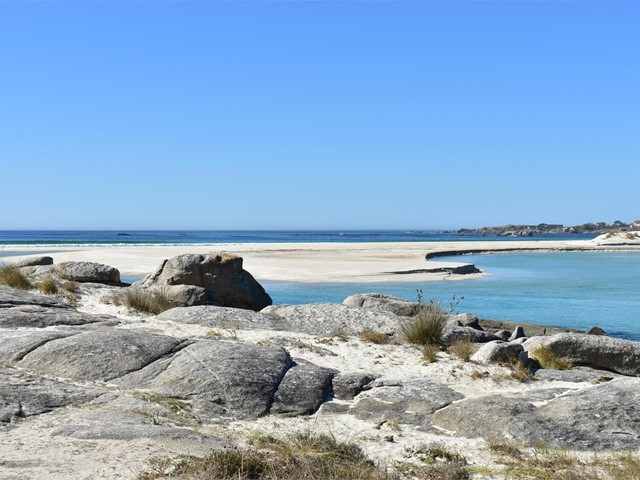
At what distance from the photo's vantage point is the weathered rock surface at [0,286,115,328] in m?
14.1

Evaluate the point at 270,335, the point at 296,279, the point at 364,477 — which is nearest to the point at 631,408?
the point at 364,477

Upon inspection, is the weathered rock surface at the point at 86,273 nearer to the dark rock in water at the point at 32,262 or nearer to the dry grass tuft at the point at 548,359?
the dark rock in water at the point at 32,262

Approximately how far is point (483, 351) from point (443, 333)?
6.05ft

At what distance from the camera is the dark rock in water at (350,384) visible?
1085 cm

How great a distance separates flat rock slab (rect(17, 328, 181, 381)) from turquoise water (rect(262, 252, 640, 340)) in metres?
14.4

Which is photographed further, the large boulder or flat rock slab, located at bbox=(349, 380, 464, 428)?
the large boulder

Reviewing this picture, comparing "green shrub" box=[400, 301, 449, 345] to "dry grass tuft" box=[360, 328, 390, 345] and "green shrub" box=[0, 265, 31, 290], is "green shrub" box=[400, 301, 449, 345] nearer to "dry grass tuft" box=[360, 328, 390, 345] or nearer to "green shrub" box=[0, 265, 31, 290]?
"dry grass tuft" box=[360, 328, 390, 345]

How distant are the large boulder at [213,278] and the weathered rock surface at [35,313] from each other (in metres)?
4.80

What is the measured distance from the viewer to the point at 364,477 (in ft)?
21.8

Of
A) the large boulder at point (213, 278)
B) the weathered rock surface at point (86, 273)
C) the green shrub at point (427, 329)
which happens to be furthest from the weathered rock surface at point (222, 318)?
the weathered rock surface at point (86, 273)

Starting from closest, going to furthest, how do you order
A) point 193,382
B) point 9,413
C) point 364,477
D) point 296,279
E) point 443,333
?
point 364,477 < point 9,413 < point 193,382 < point 443,333 < point 296,279

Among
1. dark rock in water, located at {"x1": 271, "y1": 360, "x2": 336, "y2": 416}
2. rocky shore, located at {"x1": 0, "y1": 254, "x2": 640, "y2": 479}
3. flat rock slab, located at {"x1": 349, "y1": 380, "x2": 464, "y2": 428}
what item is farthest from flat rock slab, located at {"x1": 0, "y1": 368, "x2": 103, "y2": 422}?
flat rock slab, located at {"x1": 349, "y1": 380, "x2": 464, "y2": 428}

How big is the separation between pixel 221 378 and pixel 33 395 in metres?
2.72

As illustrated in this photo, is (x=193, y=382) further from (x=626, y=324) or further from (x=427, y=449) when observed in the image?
(x=626, y=324)
